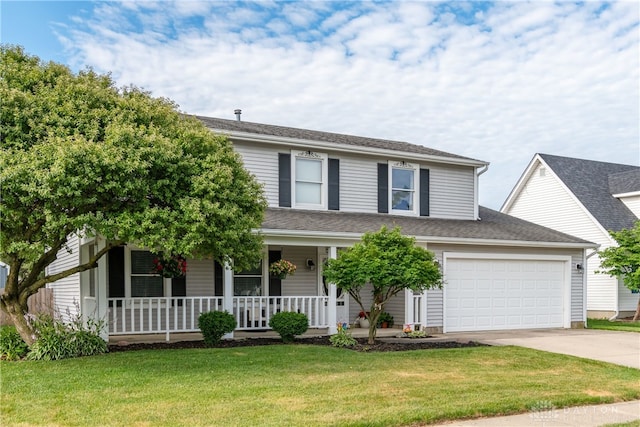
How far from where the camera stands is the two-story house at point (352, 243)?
14.2 metres

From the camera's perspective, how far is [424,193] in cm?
1745

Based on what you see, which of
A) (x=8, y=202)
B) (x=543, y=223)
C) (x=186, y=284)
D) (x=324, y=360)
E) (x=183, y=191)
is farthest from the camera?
(x=543, y=223)

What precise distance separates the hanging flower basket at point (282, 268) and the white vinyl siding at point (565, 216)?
43.4ft

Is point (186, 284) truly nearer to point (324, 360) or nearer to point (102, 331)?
point (102, 331)

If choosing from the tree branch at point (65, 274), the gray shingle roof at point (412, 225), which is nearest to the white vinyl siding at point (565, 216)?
the gray shingle roof at point (412, 225)

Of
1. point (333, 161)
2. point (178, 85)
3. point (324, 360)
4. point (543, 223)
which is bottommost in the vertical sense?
point (324, 360)

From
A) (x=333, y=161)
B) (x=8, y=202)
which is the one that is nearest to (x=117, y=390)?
(x=8, y=202)


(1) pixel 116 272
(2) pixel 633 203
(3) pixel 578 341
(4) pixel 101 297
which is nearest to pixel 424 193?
(3) pixel 578 341

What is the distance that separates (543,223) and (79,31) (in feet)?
64.7

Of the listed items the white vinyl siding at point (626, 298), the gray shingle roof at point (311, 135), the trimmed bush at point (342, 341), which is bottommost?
the white vinyl siding at point (626, 298)

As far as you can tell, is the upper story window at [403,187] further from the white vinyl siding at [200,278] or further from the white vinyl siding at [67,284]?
the white vinyl siding at [67,284]

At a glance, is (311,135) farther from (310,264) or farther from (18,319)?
(18,319)

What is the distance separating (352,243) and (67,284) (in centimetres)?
846

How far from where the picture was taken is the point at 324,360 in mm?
10000
